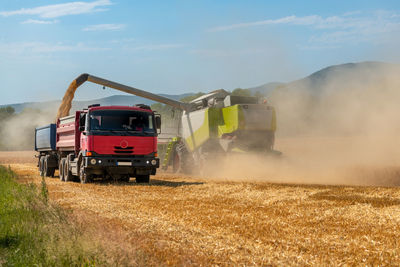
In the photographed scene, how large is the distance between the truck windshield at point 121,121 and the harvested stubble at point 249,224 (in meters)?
3.59

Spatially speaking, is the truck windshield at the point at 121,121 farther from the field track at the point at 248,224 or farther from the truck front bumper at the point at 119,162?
the field track at the point at 248,224

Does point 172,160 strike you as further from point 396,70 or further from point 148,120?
point 396,70

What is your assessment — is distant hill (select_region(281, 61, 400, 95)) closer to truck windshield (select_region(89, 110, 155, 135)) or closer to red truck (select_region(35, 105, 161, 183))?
truck windshield (select_region(89, 110, 155, 135))

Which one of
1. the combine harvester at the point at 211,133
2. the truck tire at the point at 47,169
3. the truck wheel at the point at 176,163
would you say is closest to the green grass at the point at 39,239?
the combine harvester at the point at 211,133

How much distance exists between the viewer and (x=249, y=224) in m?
9.86

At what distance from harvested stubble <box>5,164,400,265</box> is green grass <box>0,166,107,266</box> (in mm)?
525

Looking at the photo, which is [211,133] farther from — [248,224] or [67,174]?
[248,224]

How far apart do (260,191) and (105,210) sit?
5.43m

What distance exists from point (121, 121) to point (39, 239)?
12.3m

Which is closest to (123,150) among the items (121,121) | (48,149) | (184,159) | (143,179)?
(121,121)

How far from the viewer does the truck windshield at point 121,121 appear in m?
19.6

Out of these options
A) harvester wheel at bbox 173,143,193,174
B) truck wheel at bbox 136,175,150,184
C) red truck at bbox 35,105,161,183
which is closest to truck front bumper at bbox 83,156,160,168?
red truck at bbox 35,105,161,183

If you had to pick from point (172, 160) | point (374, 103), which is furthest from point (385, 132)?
point (172, 160)

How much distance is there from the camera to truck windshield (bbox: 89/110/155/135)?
64.3 feet
